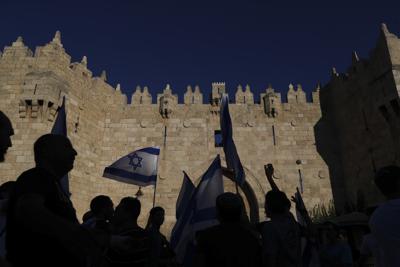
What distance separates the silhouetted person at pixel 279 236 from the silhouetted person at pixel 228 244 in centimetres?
34

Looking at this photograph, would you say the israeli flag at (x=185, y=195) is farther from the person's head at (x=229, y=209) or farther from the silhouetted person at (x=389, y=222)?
the silhouetted person at (x=389, y=222)

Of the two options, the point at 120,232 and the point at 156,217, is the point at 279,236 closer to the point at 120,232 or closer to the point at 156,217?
the point at 120,232

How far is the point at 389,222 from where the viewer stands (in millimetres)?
2203

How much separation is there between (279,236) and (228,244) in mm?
690

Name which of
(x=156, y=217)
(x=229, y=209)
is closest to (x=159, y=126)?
(x=156, y=217)

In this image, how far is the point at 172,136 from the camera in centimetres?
1284

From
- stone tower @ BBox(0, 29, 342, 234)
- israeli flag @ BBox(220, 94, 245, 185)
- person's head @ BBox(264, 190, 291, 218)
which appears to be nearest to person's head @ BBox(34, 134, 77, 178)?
person's head @ BBox(264, 190, 291, 218)

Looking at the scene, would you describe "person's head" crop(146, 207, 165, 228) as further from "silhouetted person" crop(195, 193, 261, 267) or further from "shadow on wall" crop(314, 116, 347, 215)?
"shadow on wall" crop(314, 116, 347, 215)

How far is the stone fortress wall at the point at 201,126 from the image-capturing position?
10148mm

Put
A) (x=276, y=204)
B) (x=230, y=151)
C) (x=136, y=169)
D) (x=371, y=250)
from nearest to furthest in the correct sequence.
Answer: (x=371, y=250) → (x=276, y=204) → (x=230, y=151) → (x=136, y=169)

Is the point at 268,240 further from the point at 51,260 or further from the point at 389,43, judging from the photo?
the point at 389,43

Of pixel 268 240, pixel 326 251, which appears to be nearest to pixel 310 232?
pixel 268 240

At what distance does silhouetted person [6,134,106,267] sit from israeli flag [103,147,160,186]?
187 inches

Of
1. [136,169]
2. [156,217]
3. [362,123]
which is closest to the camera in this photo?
[156,217]
